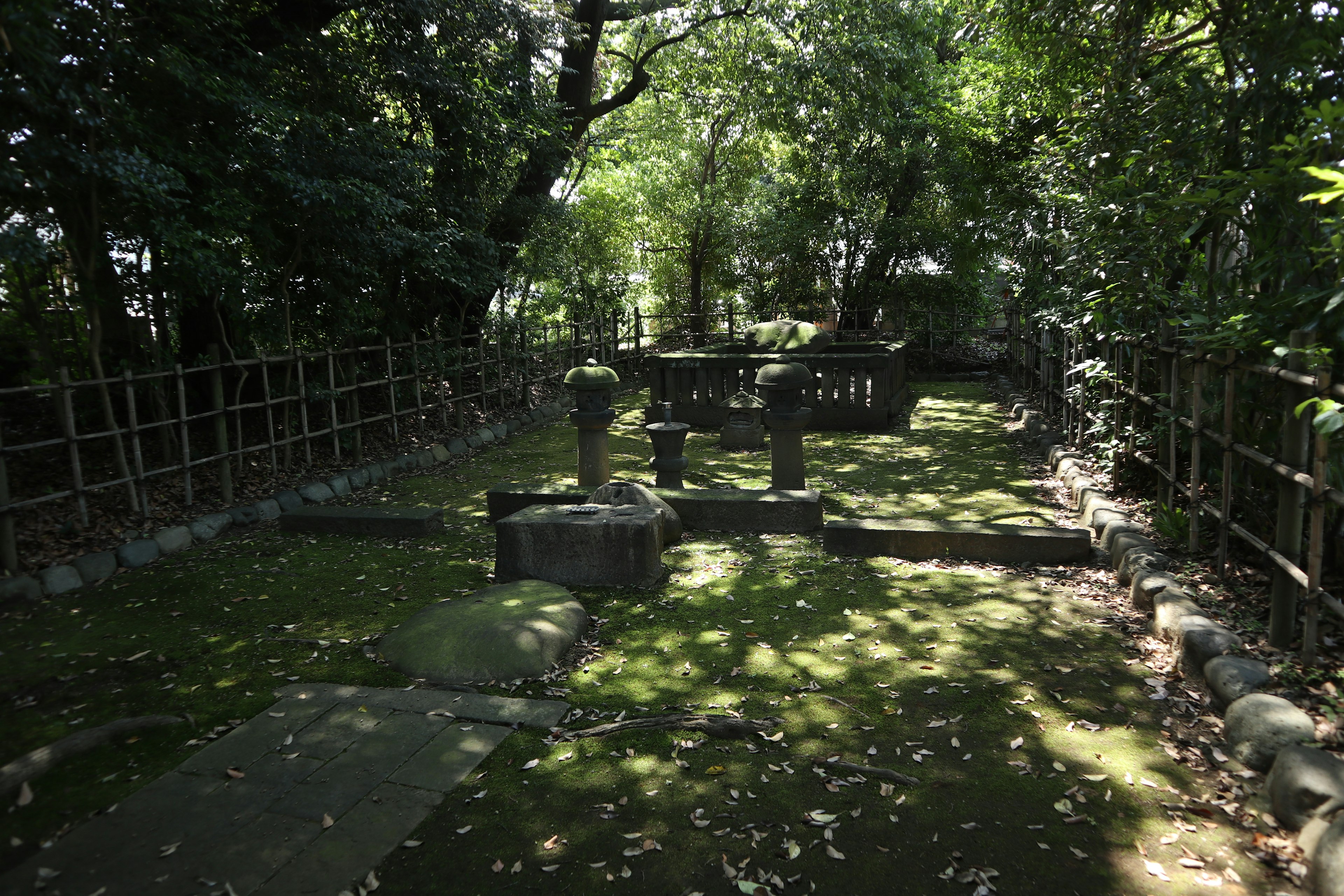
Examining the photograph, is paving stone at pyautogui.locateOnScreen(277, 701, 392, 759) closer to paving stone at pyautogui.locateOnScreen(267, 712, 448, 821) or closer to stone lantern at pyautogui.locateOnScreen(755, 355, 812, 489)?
paving stone at pyautogui.locateOnScreen(267, 712, 448, 821)

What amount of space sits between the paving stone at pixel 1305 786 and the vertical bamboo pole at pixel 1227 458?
5.94 feet

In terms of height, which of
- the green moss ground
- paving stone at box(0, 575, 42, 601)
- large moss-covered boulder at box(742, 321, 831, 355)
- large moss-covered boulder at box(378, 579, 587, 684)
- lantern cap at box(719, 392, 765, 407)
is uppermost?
large moss-covered boulder at box(742, 321, 831, 355)

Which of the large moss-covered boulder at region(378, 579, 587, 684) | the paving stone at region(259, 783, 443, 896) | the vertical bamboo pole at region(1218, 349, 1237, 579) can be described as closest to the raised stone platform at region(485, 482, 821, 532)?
the large moss-covered boulder at region(378, 579, 587, 684)

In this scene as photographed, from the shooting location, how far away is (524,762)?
3.44 metres

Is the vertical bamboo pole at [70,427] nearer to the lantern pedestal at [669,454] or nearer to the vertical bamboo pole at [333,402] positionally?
Result: the vertical bamboo pole at [333,402]

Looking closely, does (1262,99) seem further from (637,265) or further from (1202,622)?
(637,265)

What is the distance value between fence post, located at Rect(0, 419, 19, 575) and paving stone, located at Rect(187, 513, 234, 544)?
1.26 m

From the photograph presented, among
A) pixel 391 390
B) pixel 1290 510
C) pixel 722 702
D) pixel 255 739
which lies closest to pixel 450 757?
pixel 255 739

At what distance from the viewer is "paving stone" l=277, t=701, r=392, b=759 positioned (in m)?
3.55

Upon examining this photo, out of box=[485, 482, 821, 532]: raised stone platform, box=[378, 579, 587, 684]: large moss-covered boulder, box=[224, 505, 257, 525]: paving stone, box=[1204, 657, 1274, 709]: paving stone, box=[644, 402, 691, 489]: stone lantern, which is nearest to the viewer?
box=[1204, 657, 1274, 709]: paving stone

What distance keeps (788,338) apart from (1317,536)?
33.4 feet

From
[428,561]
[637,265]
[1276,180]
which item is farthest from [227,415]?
[637,265]

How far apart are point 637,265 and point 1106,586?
692 inches

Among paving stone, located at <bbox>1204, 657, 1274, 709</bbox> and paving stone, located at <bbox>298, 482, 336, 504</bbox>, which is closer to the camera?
paving stone, located at <bbox>1204, 657, 1274, 709</bbox>
